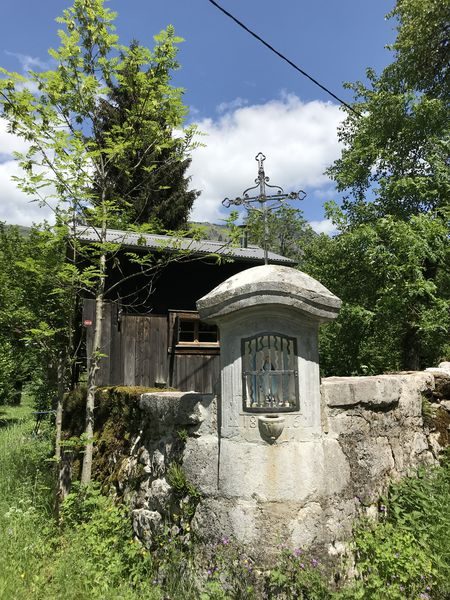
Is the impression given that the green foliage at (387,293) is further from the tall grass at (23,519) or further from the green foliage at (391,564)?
the tall grass at (23,519)

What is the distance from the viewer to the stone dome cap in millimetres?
3447

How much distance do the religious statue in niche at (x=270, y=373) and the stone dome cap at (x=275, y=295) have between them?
309 millimetres

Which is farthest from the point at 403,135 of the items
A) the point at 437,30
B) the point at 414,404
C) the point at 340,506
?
Result: the point at 340,506

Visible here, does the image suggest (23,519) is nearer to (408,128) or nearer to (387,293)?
(387,293)

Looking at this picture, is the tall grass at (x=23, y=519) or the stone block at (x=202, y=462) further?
the stone block at (x=202, y=462)

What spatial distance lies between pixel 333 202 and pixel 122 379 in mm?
6093

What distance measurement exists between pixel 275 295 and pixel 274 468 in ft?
4.54

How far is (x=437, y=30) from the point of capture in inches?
412

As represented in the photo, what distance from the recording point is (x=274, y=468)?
3.37 m

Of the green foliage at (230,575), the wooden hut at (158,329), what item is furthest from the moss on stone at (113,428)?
the wooden hut at (158,329)

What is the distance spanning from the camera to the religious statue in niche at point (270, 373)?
3.52 meters

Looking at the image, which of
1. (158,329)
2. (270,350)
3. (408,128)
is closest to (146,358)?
(158,329)

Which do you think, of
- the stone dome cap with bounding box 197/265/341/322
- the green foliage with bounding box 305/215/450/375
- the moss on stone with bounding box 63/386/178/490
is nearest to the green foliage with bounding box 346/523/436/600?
the stone dome cap with bounding box 197/265/341/322

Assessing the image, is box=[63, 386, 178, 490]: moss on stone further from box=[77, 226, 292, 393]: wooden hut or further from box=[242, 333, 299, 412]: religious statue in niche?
box=[242, 333, 299, 412]: religious statue in niche
